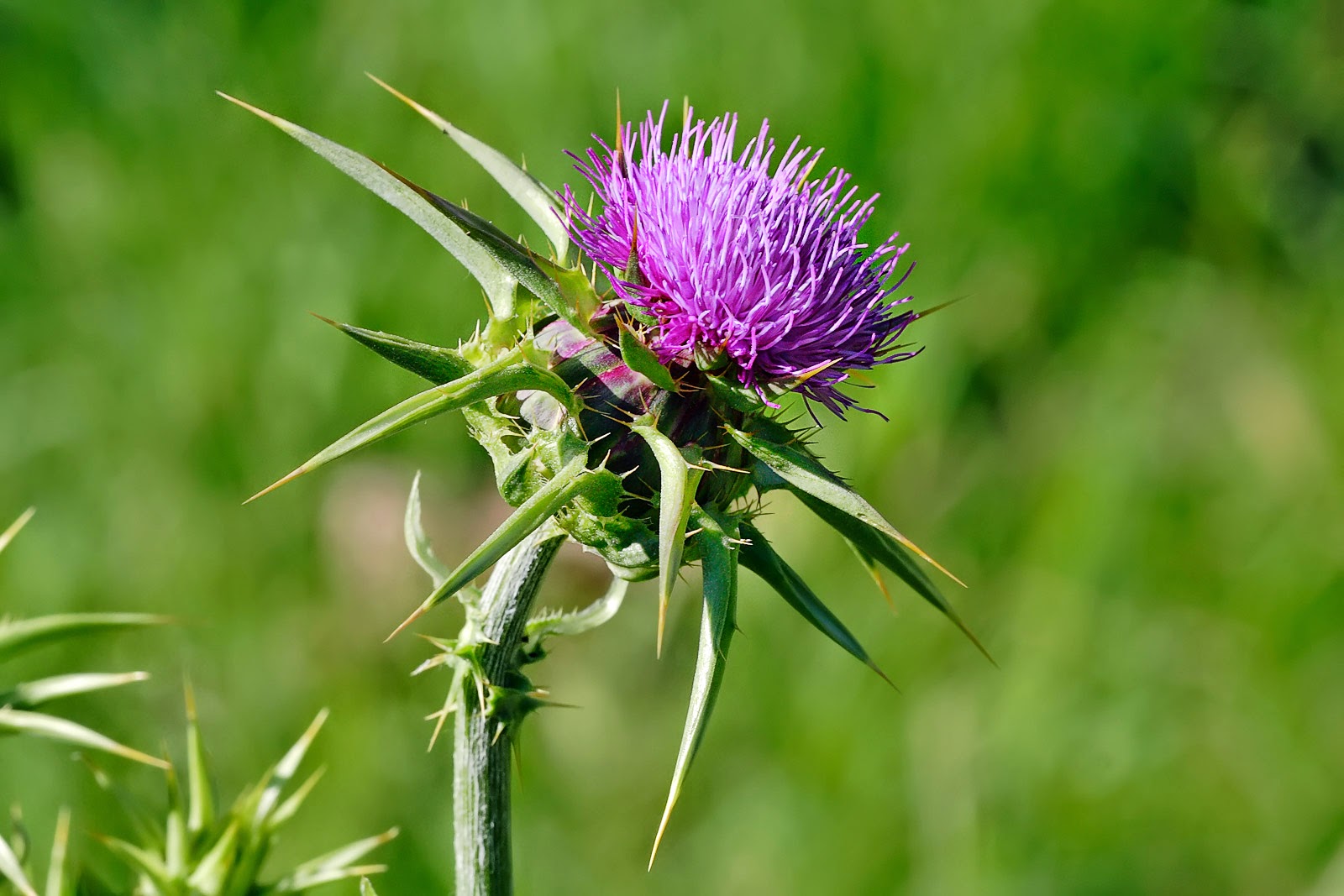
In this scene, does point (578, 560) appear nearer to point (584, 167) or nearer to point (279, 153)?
point (279, 153)

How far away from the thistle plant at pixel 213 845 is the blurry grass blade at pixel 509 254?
2.39 feet

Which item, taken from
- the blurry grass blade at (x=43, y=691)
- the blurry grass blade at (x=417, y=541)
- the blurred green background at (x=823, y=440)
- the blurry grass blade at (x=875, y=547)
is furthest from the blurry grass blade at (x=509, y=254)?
the blurred green background at (x=823, y=440)

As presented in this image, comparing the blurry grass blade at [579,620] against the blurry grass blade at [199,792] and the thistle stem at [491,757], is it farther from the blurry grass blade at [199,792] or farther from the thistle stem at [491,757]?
the blurry grass blade at [199,792]

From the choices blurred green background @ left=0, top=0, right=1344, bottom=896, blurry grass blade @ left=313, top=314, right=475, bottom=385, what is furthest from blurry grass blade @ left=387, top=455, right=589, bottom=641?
blurred green background @ left=0, top=0, right=1344, bottom=896

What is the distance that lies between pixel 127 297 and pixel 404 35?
1.55m

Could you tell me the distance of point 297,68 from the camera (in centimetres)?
513

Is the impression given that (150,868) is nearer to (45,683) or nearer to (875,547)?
(45,683)

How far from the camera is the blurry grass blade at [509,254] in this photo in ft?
5.82

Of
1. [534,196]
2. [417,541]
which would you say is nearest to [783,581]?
[417,541]

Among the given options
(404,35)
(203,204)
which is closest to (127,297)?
(203,204)

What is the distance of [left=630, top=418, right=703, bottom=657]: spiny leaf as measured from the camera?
5.52ft

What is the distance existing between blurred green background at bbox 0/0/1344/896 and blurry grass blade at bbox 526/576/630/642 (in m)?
1.99

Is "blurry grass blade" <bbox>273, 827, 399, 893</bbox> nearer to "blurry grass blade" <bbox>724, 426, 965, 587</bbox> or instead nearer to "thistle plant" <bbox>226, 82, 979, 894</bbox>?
"thistle plant" <bbox>226, 82, 979, 894</bbox>

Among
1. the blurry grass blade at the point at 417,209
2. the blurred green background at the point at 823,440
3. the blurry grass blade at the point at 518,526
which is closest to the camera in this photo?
the blurry grass blade at the point at 518,526
